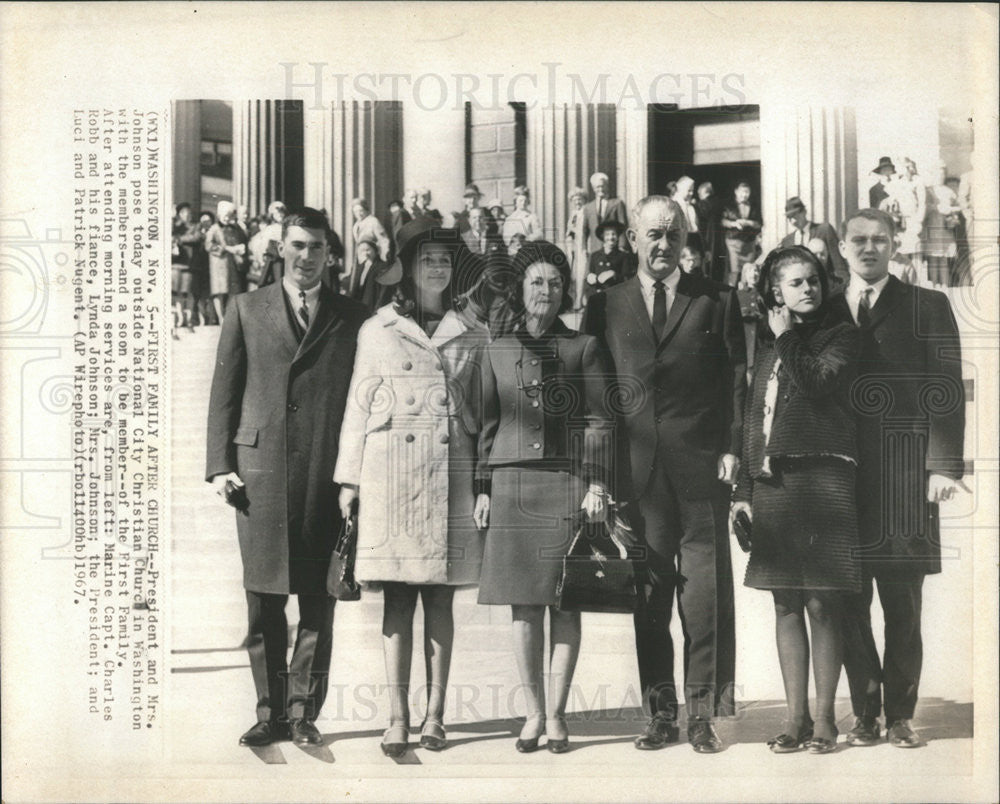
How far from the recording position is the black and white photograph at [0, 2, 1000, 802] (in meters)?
3.52

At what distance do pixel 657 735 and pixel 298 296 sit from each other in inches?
83.5

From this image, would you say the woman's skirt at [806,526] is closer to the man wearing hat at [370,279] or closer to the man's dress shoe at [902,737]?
the man's dress shoe at [902,737]

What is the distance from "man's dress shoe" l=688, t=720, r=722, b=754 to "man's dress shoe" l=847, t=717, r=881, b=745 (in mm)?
503

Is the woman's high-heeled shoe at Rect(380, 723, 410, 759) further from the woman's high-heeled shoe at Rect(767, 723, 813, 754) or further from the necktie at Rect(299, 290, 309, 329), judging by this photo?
the necktie at Rect(299, 290, 309, 329)

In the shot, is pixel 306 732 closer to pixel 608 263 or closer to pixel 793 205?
pixel 608 263

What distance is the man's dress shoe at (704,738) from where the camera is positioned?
357 cm

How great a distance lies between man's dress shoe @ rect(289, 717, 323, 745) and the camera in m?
3.58

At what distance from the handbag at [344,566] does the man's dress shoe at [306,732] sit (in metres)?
0.50

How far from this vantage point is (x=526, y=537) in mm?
3469

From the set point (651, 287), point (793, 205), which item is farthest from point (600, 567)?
point (793, 205)

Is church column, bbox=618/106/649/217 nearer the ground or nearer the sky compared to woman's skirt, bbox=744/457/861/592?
nearer the sky

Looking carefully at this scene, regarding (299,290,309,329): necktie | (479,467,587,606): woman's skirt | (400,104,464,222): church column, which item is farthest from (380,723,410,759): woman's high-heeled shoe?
(400,104,464,222): church column

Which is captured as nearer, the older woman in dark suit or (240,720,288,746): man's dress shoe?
the older woman in dark suit

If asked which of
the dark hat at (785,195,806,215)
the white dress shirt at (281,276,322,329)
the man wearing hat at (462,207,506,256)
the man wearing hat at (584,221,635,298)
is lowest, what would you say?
the white dress shirt at (281,276,322,329)
